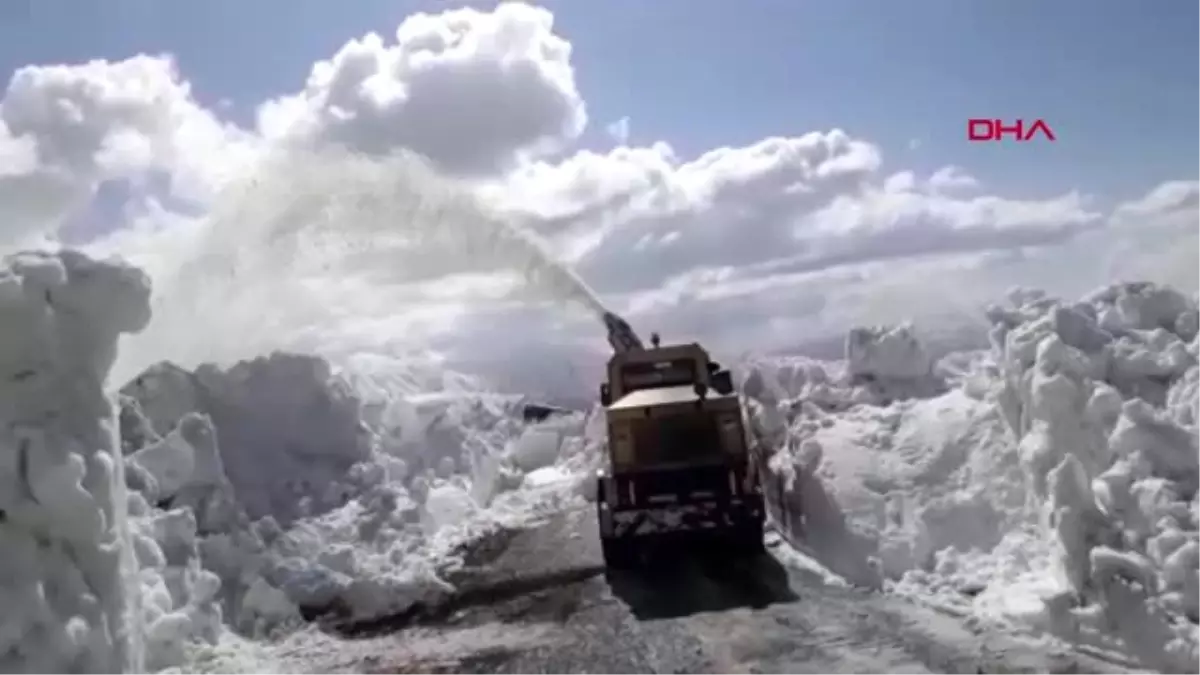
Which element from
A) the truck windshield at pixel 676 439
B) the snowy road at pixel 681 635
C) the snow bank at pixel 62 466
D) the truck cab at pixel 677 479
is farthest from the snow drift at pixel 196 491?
the truck windshield at pixel 676 439

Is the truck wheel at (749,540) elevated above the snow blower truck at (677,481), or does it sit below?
below

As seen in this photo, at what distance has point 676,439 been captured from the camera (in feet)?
50.0

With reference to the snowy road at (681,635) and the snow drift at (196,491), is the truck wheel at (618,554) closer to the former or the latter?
the snowy road at (681,635)

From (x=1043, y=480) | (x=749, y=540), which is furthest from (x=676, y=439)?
(x=1043, y=480)

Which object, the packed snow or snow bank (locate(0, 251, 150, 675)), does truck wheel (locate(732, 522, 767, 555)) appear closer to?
the packed snow

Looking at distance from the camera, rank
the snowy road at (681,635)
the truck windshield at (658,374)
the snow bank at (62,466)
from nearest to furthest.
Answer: the snow bank at (62,466), the snowy road at (681,635), the truck windshield at (658,374)

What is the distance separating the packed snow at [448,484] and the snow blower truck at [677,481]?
125cm

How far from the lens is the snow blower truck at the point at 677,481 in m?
14.7

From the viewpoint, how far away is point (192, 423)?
15.4 m

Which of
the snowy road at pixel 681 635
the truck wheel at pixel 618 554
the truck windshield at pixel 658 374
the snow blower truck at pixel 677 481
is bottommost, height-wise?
the snowy road at pixel 681 635

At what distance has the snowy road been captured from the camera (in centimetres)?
1012

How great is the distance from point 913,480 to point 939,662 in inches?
200

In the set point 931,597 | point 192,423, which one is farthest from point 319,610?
point 931,597

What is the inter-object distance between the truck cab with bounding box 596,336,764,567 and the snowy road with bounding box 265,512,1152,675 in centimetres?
54
